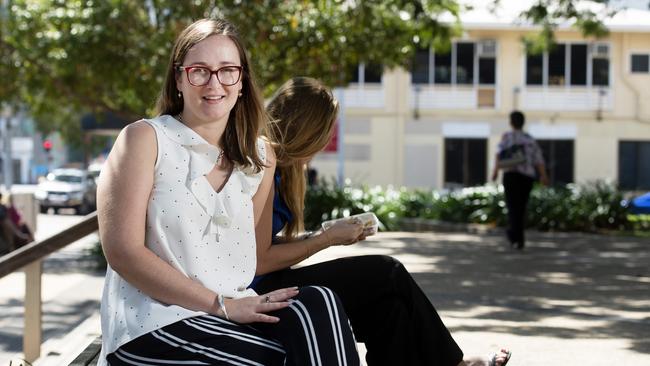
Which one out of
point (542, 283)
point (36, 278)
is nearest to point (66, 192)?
point (542, 283)

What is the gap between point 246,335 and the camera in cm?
328

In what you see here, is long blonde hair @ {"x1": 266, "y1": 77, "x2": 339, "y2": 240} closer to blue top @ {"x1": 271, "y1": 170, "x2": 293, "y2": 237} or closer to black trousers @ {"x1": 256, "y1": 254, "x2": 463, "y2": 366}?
blue top @ {"x1": 271, "y1": 170, "x2": 293, "y2": 237}

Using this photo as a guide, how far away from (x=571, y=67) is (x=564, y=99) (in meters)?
1.12

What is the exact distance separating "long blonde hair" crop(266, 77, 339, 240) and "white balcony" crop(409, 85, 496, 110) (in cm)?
3469

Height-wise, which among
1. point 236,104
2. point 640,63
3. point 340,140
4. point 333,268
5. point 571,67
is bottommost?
point 340,140

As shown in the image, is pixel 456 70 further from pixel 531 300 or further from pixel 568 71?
pixel 531 300

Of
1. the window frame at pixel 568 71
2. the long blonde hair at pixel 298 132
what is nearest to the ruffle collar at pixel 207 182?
the long blonde hair at pixel 298 132

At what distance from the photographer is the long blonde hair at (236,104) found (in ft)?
11.5

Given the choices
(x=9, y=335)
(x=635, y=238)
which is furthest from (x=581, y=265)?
(x=9, y=335)

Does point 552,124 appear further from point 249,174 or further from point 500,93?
point 249,174

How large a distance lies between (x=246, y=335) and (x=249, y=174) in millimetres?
583

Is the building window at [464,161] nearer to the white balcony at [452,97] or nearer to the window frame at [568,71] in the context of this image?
the white balcony at [452,97]

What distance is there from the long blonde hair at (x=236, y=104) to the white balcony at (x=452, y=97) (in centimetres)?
3545

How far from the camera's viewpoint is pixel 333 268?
4.27 metres
